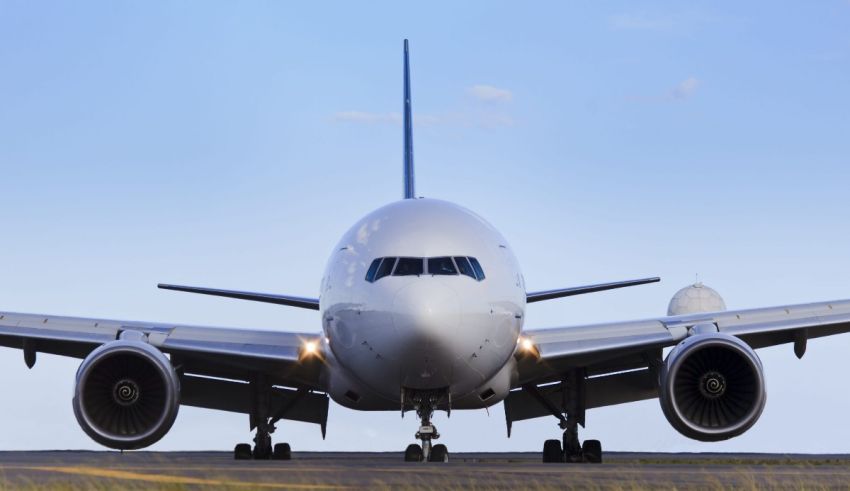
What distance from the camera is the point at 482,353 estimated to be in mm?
18906

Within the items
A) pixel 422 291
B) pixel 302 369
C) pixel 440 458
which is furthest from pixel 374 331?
pixel 302 369

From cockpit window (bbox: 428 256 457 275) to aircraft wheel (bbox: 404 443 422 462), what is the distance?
2.99 metres

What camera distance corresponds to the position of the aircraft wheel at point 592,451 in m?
24.0

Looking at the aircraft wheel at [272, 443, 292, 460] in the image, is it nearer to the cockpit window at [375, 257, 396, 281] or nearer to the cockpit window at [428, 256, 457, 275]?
the cockpit window at [375, 257, 396, 281]

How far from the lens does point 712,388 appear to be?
66.3ft

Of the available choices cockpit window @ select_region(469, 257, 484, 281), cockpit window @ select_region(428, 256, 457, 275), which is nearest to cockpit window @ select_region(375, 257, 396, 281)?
cockpit window @ select_region(428, 256, 457, 275)

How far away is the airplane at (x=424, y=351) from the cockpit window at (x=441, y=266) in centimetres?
2

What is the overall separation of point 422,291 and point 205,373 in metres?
7.47

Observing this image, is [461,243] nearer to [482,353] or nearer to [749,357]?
[482,353]

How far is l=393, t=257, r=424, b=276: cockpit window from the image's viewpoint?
1848 centimetres

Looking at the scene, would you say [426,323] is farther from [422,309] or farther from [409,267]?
[409,267]

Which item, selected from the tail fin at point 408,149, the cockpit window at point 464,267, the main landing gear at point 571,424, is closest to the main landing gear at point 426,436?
the cockpit window at point 464,267

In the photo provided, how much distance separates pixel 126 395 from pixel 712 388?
8.70 meters

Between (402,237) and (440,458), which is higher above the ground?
(402,237)
